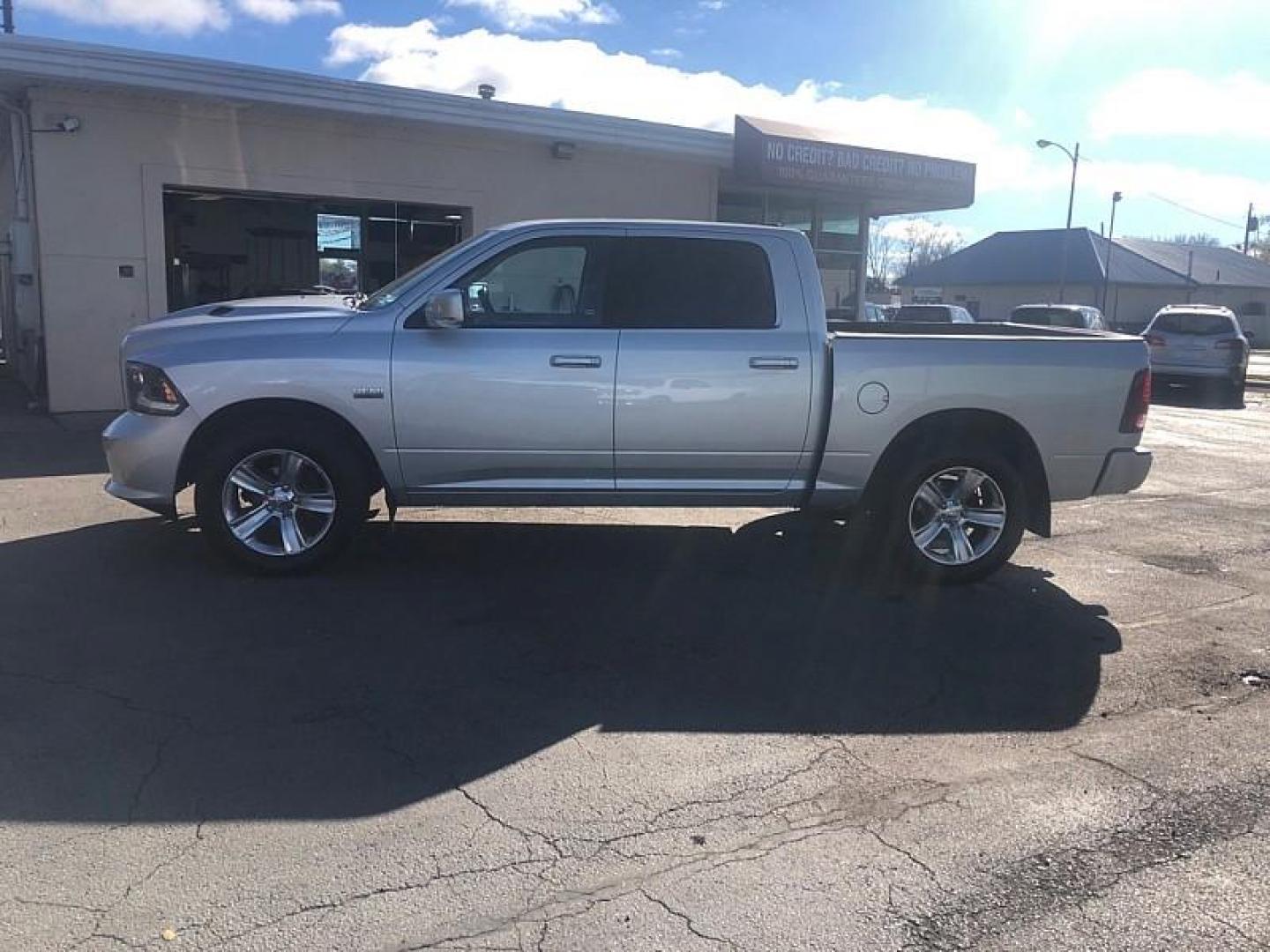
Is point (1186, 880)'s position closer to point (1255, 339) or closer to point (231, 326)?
point (231, 326)

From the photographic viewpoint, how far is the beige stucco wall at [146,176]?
12453mm

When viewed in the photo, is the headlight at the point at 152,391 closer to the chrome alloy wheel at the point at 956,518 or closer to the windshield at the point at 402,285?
the windshield at the point at 402,285

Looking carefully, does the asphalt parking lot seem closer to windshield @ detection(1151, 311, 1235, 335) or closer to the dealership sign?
the dealership sign

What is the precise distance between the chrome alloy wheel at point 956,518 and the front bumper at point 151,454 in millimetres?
4233

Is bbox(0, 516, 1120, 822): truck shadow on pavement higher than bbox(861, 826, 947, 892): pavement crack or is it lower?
higher

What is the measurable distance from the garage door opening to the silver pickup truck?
9.49 meters

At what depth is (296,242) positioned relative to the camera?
1678 centimetres

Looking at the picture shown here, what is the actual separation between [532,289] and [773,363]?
1472 millimetres

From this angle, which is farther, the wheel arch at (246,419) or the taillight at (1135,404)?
the taillight at (1135,404)

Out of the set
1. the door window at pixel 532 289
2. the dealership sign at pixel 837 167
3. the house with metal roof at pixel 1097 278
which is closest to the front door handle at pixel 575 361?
the door window at pixel 532 289

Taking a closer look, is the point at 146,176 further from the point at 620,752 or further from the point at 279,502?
the point at 620,752

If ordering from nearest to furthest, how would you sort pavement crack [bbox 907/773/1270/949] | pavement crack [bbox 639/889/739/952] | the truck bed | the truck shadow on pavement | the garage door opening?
pavement crack [bbox 639/889/739/952] → pavement crack [bbox 907/773/1270/949] → the truck shadow on pavement → the truck bed → the garage door opening

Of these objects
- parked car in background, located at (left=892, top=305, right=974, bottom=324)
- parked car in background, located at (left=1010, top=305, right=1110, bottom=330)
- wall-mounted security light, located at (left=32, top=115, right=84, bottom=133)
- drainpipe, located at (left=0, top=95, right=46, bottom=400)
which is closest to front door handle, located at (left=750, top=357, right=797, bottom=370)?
wall-mounted security light, located at (left=32, top=115, right=84, bottom=133)

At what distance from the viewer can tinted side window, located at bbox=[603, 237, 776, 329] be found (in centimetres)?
622
